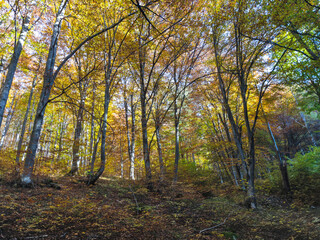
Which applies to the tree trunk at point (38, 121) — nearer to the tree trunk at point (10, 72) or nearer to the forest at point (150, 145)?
the forest at point (150, 145)

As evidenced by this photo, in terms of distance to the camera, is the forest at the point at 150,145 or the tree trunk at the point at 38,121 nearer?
the forest at the point at 150,145

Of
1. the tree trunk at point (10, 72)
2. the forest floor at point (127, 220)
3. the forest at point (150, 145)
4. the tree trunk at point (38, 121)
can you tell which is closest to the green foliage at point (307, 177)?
the forest at point (150, 145)

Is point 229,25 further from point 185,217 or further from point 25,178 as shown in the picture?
point 25,178

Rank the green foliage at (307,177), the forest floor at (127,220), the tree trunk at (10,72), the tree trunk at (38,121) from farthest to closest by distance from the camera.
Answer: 1. the green foliage at (307,177)
2. the tree trunk at (38,121)
3. the tree trunk at (10,72)
4. the forest floor at (127,220)

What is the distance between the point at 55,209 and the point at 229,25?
30.3 feet

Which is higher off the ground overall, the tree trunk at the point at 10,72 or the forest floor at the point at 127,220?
the tree trunk at the point at 10,72

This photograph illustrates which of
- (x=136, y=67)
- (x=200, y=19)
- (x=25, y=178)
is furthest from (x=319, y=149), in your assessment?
(x=25, y=178)

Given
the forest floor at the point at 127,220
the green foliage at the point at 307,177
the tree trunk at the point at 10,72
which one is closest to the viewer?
the forest floor at the point at 127,220

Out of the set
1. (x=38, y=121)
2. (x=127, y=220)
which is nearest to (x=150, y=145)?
(x=127, y=220)

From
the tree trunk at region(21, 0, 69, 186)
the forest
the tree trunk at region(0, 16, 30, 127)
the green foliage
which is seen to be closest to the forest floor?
the forest

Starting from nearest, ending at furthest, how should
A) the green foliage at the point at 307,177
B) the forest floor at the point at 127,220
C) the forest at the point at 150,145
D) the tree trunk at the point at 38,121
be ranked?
the forest floor at the point at 127,220 → the forest at the point at 150,145 → the tree trunk at the point at 38,121 → the green foliage at the point at 307,177

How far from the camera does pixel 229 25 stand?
24.5ft

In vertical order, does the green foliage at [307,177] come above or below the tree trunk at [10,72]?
below

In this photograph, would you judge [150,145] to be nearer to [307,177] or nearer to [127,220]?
[127,220]
